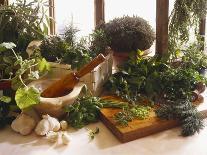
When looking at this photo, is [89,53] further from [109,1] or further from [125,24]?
[109,1]

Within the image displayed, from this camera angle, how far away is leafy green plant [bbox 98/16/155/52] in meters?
1.35

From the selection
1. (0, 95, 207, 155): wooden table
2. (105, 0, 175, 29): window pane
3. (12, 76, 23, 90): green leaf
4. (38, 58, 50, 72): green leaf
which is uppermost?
(105, 0, 175, 29): window pane

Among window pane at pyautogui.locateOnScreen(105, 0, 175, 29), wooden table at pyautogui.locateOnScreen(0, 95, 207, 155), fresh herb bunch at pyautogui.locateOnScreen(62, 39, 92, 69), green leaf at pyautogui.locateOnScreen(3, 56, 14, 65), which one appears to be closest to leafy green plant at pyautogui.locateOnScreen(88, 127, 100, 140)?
wooden table at pyautogui.locateOnScreen(0, 95, 207, 155)

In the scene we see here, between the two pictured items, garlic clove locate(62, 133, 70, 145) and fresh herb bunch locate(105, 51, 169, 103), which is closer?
garlic clove locate(62, 133, 70, 145)

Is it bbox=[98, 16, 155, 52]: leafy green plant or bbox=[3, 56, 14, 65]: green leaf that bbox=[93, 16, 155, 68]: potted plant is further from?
bbox=[3, 56, 14, 65]: green leaf

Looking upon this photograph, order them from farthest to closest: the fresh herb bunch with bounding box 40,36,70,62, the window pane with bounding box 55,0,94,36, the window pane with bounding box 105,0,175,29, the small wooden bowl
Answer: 1. the window pane with bounding box 55,0,94,36
2. the window pane with bounding box 105,0,175,29
3. the fresh herb bunch with bounding box 40,36,70,62
4. the small wooden bowl

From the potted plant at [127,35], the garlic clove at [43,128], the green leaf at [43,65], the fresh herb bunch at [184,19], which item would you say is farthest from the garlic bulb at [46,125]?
the fresh herb bunch at [184,19]

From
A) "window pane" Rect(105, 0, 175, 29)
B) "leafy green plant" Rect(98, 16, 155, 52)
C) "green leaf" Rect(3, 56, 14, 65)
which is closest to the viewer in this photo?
"green leaf" Rect(3, 56, 14, 65)

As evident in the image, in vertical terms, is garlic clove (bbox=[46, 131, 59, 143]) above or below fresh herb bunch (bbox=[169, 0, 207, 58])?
below

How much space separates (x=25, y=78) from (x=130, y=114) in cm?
40

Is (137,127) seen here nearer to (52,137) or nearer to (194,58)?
(52,137)

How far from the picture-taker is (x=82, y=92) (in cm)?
116

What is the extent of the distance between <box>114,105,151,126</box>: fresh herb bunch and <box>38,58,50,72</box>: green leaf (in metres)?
0.32

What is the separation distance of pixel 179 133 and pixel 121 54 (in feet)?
1.63
